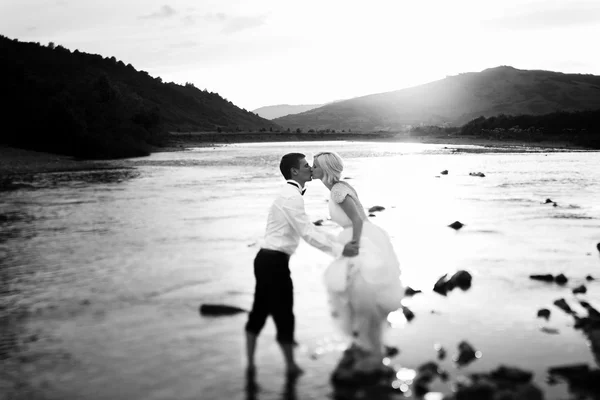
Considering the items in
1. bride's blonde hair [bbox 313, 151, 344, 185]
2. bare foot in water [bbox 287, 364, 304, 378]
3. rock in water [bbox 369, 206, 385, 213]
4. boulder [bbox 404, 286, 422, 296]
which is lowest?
rock in water [bbox 369, 206, 385, 213]

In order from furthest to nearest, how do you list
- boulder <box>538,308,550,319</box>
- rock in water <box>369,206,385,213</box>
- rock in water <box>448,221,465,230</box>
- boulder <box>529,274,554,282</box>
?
rock in water <box>369,206,385,213</box> → rock in water <box>448,221,465,230</box> → boulder <box>529,274,554,282</box> → boulder <box>538,308,550,319</box>

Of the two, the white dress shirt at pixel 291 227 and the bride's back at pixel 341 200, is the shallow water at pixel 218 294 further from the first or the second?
the bride's back at pixel 341 200

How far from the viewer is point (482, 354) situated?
31.2 feet

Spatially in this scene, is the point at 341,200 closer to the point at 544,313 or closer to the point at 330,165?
the point at 330,165

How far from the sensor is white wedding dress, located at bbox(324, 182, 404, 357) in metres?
8.34

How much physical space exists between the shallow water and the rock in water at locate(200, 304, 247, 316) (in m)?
0.32

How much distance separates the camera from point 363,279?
835 centimetres

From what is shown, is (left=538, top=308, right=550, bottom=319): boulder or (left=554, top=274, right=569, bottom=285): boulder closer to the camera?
(left=538, top=308, right=550, bottom=319): boulder

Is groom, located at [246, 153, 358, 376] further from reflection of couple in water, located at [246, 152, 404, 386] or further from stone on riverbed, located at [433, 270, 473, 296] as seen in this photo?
stone on riverbed, located at [433, 270, 473, 296]

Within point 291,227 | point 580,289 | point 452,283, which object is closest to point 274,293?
point 291,227

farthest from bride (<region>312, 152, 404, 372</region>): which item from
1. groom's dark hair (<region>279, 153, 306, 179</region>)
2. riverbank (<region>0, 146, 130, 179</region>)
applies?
riverbank (<region>0, 146, 130, 179</region>)

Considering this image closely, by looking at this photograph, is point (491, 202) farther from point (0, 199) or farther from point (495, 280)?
point (0, 199)

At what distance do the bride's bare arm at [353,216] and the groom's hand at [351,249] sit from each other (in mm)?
56

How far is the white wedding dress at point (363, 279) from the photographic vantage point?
8336mm
